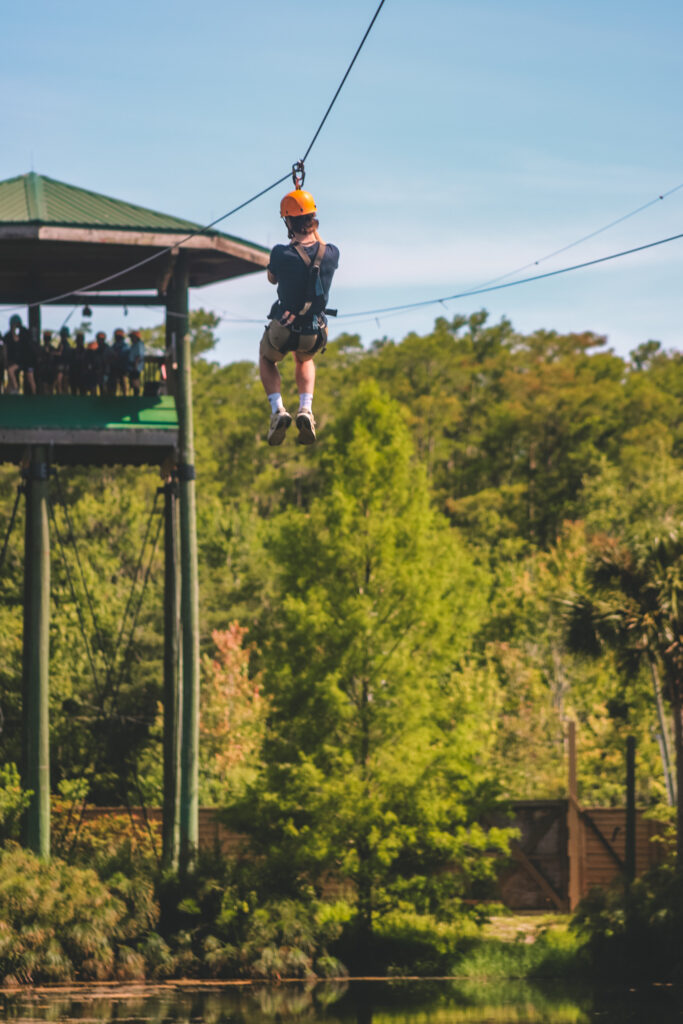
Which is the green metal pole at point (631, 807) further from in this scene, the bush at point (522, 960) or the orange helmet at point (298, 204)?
the orange helmet at point (298, 204)

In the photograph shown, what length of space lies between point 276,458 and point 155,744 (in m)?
34.2

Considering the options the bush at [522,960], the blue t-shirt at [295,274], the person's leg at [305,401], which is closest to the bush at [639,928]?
the bush at [522,960]

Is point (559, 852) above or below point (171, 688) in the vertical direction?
below

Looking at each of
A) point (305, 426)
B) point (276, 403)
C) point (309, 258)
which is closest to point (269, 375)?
point (276, 403)

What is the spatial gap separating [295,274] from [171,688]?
18963mm

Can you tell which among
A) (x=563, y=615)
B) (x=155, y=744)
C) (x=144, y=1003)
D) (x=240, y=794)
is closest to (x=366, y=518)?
(x=563, y=615)

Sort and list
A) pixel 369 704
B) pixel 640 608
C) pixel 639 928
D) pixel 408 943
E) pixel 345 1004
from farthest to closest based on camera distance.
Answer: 1. pixel 640 608
2. pixel 369 704
3. pixel 408 943
4. pixel 639 928
5. pixel 345 1004

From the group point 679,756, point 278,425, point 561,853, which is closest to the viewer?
point 278,425

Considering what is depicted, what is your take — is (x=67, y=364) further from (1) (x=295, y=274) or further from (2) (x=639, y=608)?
(1) (x=295, y=274)

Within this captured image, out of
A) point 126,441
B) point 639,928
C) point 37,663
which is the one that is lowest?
point 639,928

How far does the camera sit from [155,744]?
4494 centimetres

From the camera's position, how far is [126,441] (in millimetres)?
30312

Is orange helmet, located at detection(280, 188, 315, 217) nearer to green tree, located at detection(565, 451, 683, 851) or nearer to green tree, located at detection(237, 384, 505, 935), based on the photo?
green tree, located at detection(237, 384, 505, 935)

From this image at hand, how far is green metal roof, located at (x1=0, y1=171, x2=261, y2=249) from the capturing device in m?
30.4
